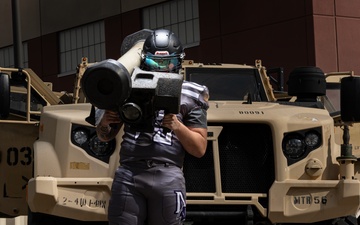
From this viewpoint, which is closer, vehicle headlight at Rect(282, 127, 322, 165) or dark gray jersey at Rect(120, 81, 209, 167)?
dark gray jersey at Rect(120, 81, 209, 167)

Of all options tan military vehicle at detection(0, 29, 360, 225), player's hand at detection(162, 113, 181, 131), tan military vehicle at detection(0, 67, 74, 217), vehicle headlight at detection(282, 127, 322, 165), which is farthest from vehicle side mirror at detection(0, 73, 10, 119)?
player's hand at detection(162, 113, 181, 131)

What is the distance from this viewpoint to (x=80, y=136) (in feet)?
23.5

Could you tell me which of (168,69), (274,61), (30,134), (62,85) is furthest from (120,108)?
(62,85)

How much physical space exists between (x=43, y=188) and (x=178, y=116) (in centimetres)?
209

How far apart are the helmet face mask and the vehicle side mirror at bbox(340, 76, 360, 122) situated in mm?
2737

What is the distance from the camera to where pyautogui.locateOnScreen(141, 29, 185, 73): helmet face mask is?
516cm

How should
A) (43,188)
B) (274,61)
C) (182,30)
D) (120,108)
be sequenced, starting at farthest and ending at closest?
(182,30), (274,61), (43,188), (120,108)

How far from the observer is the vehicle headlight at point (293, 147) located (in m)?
7.29

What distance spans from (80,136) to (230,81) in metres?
2.43

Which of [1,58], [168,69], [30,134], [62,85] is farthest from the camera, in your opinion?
[1,58]

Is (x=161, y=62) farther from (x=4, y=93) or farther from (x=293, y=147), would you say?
(x=4, y=93)

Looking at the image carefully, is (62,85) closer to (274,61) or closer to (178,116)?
(274,61)

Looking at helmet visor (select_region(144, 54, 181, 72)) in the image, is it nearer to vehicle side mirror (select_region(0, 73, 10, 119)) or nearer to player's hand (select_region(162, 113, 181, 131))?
player's hand (select_region(162, 113, 181, 131))

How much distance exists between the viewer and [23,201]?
952 centimetres
